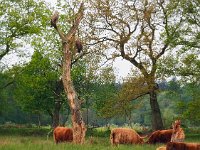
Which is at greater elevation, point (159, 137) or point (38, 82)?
point (38, 82)

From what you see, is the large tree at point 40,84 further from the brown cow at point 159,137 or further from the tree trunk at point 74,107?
the tree trunk at point 74,107

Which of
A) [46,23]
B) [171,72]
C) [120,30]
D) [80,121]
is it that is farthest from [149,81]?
[46,23]

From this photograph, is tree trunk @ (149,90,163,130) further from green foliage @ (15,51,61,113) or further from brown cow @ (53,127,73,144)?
green foliage @ (15,51,61,113)

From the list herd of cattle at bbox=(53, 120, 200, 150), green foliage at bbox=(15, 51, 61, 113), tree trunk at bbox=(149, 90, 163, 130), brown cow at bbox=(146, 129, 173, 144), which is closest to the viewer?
herd of cattle at bbox=(53, 120, 200, 150)

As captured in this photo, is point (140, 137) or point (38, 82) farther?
point (38, 82)

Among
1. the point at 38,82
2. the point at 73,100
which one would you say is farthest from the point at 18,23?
the point at 73,100

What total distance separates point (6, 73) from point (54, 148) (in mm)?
39442

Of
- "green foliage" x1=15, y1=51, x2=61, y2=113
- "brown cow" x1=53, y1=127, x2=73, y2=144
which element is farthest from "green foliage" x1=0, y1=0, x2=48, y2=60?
"brown cow" x1=53, y1=127, x2=73, y2=144

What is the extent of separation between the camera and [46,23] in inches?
1980

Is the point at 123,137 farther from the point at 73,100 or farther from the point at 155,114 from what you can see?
the point at 155,114

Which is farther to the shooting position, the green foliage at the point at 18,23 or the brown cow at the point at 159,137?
the green foliage at the point at 18,23

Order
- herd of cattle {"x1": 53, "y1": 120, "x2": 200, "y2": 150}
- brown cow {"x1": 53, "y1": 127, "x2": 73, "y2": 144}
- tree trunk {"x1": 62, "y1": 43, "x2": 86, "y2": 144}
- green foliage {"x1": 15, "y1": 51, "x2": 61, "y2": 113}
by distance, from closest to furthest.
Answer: herd of cattle {"x1": 53, "y1": 120, "x2": 200, "y2": 150} < tree trunk {"x1": 62, "y1": 43, "x2": 86, "y2": 144} < brown cow {"x1": 53, "y1": 127, "x2": 73, "y2": 144} < green foliage {"x1": 15, "y1": 51, "x2": 61, "y2": 113}

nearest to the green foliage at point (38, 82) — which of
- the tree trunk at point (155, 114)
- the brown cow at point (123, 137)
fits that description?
the tree trunk at point (155, 114)

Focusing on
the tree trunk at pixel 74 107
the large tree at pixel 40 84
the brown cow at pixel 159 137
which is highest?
the large tree at pixel 40 84
